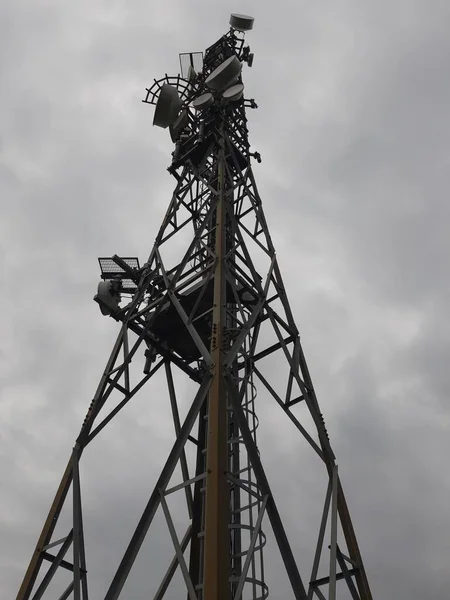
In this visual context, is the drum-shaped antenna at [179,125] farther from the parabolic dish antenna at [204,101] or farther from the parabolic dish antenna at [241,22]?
the parabolic dish antenna at [241,22]

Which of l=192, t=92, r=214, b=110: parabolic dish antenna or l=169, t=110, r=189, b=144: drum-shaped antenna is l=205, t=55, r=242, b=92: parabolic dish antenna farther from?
l=169, t=110, r=189, b=144: drum-shaped antenna

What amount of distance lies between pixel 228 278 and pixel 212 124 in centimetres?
694

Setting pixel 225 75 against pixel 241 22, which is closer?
pixel 225 75

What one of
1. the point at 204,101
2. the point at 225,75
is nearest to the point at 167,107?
the point at 204,101

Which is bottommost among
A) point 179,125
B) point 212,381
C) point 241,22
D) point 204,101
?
point 212,381

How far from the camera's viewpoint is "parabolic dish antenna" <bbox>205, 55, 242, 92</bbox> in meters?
15.6

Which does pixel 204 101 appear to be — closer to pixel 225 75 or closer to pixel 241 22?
pixel 225 75

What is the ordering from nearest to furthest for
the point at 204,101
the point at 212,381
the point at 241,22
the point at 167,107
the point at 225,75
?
the point at 212,381 < the point at 225,75 < the point at 204,101 < the point at 167,107 < the point at 241,22

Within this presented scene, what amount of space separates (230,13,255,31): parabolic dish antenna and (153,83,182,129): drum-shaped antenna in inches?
193

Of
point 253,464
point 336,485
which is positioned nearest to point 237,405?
point 253,464

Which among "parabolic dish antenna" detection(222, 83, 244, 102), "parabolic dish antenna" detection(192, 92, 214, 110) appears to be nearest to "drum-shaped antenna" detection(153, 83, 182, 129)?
"parabolic dish antenna" detection(192, 92, 214, 110)

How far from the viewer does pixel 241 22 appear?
19422 mm

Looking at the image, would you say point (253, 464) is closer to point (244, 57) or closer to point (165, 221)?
point (165, 221)

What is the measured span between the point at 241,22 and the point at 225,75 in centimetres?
516
